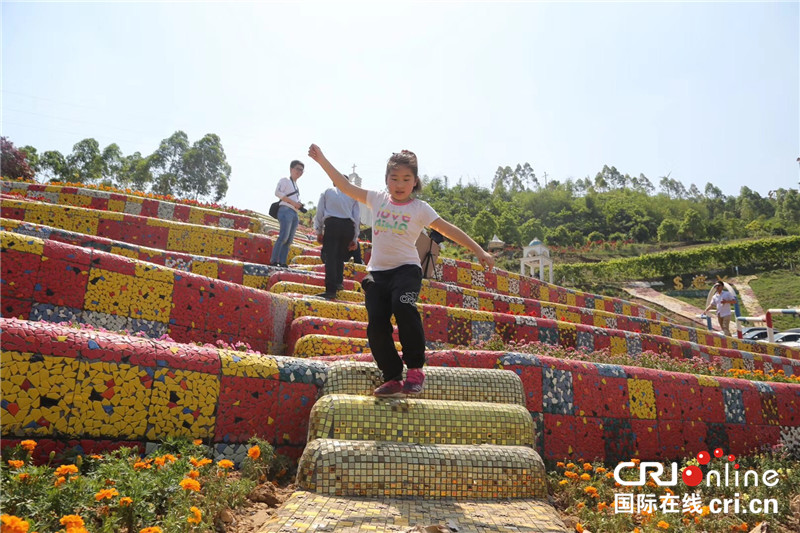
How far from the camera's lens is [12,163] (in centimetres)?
1809

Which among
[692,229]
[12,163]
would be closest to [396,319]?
[12,163]

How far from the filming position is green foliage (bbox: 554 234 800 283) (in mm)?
32312

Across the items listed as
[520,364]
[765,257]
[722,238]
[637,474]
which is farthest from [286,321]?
[722,238]

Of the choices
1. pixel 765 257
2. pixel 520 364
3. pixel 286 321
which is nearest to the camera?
pixel 520 364

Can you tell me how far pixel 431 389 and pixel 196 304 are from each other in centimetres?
198

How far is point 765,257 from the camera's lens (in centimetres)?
3278

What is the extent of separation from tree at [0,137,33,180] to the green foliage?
27.0 meters

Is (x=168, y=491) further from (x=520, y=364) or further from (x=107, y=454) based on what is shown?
(x=520, y=364)

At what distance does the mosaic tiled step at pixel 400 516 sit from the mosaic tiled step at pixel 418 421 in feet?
1.23

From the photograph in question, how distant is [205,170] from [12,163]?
24373 millimetres

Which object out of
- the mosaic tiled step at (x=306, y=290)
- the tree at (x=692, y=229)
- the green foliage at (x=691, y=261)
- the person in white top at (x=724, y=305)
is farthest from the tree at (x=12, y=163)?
the tree at (x=692, y=229)

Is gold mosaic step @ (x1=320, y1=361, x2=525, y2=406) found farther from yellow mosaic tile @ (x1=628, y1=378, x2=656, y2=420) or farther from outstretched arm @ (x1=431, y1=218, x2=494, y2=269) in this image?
yellow mosaic tile @ (x1=628, y1=378, x2=656, y2=420)

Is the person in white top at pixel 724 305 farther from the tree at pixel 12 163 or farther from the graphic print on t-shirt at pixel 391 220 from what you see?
the tree at pixel 12 163

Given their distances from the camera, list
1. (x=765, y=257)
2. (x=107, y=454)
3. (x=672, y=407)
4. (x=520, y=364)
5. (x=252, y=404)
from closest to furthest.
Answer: (x=107, y=454)
(x=252, y=404)
(x=520, y=364)
(x=672, y=407)
(x=765, y=257)
